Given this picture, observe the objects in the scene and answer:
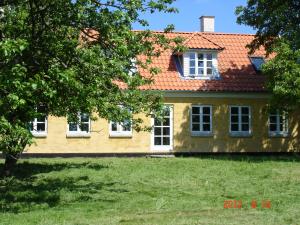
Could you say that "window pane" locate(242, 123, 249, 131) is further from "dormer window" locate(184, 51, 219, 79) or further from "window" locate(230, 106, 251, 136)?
"dormer window" locate(184, 51, 219, 79)

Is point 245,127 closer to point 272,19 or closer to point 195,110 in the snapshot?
point 195,110

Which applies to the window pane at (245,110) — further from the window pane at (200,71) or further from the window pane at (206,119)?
the window pane at (200,71)

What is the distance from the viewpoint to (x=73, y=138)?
26000 mm

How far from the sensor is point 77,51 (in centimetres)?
1168

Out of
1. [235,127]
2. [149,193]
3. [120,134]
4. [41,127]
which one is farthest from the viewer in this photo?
[235,127]

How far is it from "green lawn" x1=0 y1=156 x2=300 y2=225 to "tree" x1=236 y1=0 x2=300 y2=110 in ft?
10.7

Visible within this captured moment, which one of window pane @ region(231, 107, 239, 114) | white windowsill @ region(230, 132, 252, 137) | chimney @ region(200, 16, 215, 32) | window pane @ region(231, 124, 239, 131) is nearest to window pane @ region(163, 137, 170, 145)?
white windowsill @ region(230, 132, 252, 137)

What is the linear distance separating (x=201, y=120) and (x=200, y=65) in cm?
281

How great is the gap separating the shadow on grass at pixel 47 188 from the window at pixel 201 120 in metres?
8.60

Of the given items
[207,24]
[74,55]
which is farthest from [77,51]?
[207,24]

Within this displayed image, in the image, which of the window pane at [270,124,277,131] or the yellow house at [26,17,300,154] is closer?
the yellow house at [26,17,300,154]

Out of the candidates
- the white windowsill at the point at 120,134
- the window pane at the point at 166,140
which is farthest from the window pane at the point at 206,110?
the white windowsill at the point at 120,134

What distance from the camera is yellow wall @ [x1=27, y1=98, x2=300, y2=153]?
25875 mm

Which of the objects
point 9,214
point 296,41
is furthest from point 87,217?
point 296,41
